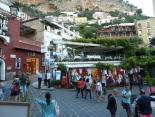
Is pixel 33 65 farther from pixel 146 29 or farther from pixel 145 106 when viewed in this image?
pixel 146 29

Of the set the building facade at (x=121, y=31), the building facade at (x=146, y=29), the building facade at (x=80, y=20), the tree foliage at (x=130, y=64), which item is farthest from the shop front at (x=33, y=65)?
the building facade at (x=80, y=20)

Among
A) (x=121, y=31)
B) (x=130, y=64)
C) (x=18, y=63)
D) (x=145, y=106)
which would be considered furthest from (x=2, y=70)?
(x=121, y=31)

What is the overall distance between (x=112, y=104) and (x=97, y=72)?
1066cm

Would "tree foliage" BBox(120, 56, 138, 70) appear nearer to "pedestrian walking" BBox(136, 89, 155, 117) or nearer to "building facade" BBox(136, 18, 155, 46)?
"pedestrian walking" BBox(136, 89, 155, 117)

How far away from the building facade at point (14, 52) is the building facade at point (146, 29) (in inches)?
1114

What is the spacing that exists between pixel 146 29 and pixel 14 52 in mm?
32959

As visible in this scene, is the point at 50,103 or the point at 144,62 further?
the point at 144,62

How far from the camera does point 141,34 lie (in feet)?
115

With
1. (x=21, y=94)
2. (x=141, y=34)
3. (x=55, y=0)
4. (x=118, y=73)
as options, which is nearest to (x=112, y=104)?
(x=21, y=94)

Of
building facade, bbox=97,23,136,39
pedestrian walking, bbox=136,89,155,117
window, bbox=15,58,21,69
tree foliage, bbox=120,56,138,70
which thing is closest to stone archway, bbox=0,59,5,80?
window, bbox=15,58,21,69

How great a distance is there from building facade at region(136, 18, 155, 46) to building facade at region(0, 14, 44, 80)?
28293 mm

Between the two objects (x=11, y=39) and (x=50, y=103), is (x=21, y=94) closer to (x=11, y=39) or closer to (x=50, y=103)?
(x=50, y=103)

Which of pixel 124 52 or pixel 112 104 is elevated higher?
pixel 124 52

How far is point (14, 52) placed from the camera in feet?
55.5
